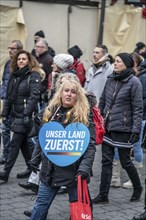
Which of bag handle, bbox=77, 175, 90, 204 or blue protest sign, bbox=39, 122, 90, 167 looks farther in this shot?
blue protest sign, bbox=39, 122, 90, 167

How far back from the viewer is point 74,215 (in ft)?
17.5

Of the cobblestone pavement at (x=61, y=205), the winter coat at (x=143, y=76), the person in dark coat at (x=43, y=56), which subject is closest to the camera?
the cobblestone pavement at (x=61, y=205)

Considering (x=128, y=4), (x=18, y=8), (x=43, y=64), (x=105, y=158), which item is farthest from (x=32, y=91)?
(x=128, y=4)

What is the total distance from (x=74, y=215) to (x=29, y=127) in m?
3.05

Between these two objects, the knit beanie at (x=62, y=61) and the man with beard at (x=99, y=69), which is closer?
the knit beanie at (x=62, y=61)

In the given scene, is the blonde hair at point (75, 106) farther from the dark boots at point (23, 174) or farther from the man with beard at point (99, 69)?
the man with beard at point (99, 69)

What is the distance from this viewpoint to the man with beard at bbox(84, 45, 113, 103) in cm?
885

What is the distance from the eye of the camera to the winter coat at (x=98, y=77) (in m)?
9.01

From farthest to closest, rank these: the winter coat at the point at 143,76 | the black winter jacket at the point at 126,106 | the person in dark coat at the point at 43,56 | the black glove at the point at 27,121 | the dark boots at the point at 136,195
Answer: the person in dark coat at the point at 43,56 < the winter coat at the point at 143,76 < the black glove at the point at 27,121 < the dark boots at the point at 136,195 < the black winter jacket at the point at 126,106

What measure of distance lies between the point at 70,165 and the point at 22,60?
10.4 ft

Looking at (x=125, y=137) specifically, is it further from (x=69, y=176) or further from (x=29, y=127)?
(x=69, y=176)

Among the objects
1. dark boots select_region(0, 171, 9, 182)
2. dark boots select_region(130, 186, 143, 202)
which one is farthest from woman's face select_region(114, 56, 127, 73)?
dark boots select_region(0, 171, 9, 182)

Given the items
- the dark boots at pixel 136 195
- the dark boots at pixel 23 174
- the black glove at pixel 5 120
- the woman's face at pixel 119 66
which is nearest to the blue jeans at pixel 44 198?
the dark boots at pixel 136 195

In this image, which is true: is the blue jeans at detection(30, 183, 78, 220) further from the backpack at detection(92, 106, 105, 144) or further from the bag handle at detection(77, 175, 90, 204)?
the backpack at detection(92, 106, 105, 144)
